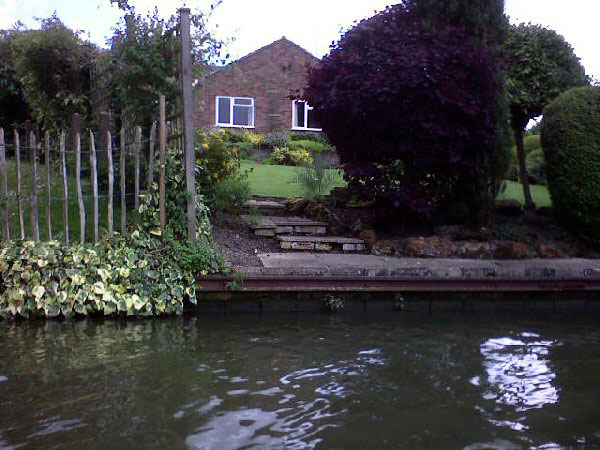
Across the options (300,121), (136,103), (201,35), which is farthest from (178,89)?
(300,121)

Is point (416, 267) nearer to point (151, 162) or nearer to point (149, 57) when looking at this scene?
point (151, 162)

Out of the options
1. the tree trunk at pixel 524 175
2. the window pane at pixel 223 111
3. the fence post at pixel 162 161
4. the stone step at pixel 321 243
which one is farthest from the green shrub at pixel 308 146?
the fence post at pixel 162 161

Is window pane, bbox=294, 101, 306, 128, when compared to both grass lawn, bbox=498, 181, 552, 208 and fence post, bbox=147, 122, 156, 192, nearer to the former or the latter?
grass lawn, bbox=498, 181, 552, 208

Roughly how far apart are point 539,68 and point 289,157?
35.1ft

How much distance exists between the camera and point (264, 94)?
26.2 metres

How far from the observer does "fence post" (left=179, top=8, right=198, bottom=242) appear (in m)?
7.20

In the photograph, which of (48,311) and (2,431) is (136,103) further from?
(2,431)

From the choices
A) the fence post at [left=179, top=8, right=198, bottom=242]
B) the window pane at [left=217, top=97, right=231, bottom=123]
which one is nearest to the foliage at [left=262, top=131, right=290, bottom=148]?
the window pane at [left=217, top=97, right=231, bottom=123]

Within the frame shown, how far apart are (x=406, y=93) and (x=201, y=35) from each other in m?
3.13

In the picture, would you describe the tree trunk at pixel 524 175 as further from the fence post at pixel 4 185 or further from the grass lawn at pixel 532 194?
the fence post at pixel 4 185

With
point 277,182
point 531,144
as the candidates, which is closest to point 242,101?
point 531,144

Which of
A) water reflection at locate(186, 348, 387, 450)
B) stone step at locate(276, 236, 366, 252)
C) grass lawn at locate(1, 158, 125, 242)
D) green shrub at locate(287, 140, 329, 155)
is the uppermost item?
green shrub at locate(287, 140, 329, 155)

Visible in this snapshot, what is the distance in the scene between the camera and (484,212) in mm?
9523

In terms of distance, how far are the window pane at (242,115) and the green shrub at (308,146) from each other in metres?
4.27
